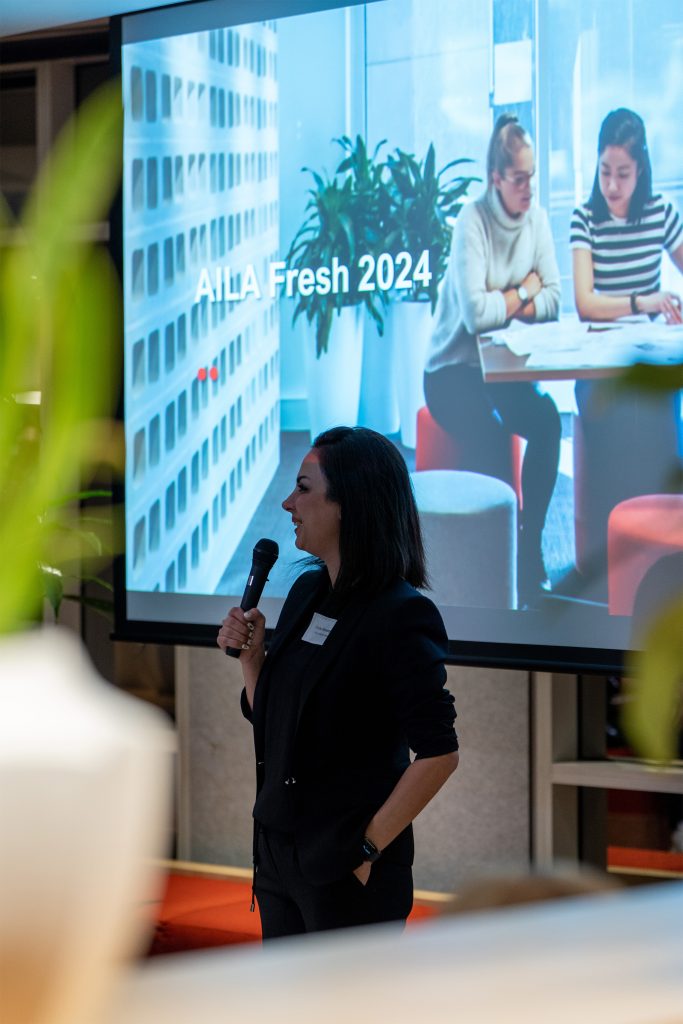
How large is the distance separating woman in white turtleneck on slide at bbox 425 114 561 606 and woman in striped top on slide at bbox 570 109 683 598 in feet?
0.34

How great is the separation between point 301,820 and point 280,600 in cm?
176

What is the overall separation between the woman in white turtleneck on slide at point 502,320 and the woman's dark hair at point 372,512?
1.35m

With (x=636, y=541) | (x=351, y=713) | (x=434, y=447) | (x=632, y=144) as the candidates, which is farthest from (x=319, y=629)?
(x=632, y=144)

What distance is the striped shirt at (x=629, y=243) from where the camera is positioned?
337 centimetres

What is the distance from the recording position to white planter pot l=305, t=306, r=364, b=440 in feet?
12.8

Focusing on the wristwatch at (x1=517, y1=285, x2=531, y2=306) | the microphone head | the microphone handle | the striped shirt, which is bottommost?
the microphone handle

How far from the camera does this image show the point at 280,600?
3.84 m

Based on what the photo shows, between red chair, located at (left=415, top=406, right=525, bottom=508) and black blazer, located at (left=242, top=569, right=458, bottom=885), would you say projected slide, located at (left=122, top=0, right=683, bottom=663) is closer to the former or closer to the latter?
red chair, located at (left=415, top=406, right=525, bottom=508)

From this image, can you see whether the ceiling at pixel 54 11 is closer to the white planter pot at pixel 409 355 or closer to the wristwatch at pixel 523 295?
the white planter pot at pixel 409 355

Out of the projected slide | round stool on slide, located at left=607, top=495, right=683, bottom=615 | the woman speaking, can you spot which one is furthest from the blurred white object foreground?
round stool on slide, located at left=607, top=495, right=683, bottom=615

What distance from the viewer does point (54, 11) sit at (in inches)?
167

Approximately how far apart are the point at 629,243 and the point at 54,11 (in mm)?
2134

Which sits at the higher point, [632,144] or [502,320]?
[632,144]

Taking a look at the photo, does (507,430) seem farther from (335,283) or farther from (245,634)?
(245,634)
